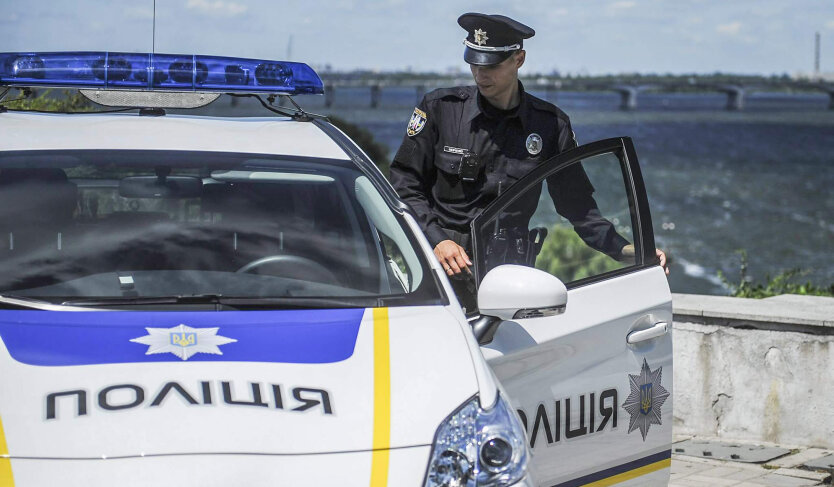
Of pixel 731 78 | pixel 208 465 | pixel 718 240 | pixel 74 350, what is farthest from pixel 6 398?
pixel 731 78

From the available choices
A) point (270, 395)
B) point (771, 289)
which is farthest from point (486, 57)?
point (771, 289)

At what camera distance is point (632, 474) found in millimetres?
3826

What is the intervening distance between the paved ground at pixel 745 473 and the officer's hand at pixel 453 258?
1.78 meters

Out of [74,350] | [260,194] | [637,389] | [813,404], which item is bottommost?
[813,404]

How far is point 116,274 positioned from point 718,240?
60.0 m

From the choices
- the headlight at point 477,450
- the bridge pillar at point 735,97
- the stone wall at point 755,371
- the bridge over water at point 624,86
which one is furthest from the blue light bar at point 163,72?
the bridge pillar at point 735,97

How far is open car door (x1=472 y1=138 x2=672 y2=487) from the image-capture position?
355cm

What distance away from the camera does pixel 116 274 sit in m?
3.40

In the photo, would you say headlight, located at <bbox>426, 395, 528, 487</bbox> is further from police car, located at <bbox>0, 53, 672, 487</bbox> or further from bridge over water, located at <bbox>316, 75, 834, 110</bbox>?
bridge over water, located at <bbox>316, 75, 834, 110</bbox>

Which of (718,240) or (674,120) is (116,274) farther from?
(674,120)

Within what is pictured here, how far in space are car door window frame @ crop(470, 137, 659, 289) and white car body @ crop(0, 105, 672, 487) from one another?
44 centimetres

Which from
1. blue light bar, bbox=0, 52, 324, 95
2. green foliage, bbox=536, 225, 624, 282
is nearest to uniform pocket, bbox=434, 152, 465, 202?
green foliage, bbox=536, 225, 624, 282

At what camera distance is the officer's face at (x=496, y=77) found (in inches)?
184

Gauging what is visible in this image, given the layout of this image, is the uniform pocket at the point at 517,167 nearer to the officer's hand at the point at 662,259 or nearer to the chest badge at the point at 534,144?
the chest badge at the point at 534,144
